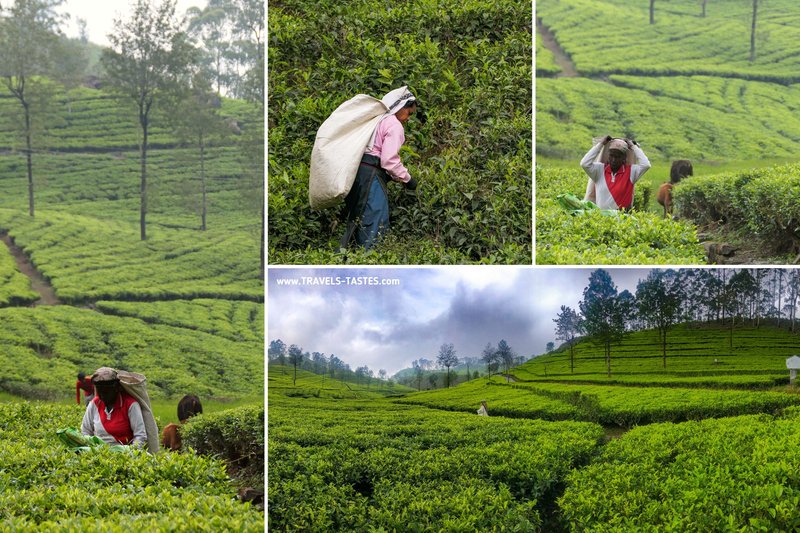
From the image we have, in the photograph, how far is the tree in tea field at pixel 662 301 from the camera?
215 inches

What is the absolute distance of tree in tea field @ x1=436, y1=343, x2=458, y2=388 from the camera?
5.45 metres

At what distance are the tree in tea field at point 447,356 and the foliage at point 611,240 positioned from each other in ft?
2.73

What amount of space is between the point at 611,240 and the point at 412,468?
7.03ft

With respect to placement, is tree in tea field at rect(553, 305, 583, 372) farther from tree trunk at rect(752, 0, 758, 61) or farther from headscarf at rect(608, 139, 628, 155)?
tree trunk at rect(752, 0, 758, 61)

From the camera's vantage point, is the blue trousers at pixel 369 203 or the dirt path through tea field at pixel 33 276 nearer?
the blue trousers at pixel 369 203

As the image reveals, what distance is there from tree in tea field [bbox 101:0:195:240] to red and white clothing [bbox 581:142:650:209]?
20322 millimetres

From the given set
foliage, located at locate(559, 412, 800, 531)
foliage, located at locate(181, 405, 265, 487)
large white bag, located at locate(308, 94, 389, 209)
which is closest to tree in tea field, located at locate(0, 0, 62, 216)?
foliage, located at locate(181, 405, 265, 487)

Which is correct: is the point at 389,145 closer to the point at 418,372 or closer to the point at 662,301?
the point at 418,372

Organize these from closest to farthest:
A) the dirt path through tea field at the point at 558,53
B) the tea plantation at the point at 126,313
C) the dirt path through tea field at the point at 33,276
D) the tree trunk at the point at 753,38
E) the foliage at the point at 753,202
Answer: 1. the tea plantation at the point at 126,313
2. the foliage at the point at 753,202
3. the dirt path through tea field at the point at 558,53
4. the tree trunk at the point at 753,38
5. the dirt path through tea field at the point at 33,276

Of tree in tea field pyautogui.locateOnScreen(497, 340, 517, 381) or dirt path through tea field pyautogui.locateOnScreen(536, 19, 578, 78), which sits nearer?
tree in tea field pyautogui.locateOnScreen(497, 340, 517, 381)

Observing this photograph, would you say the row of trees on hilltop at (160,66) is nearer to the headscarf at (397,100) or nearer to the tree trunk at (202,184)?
the tree trunk at (202,184)

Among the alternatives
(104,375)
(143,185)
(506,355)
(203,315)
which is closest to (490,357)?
(506,355)

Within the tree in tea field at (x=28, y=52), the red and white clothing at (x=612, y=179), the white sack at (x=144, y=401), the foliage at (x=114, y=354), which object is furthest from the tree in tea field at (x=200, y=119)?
the red and white clothing at (x=612, y=179)

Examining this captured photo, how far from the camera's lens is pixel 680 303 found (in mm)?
5539
